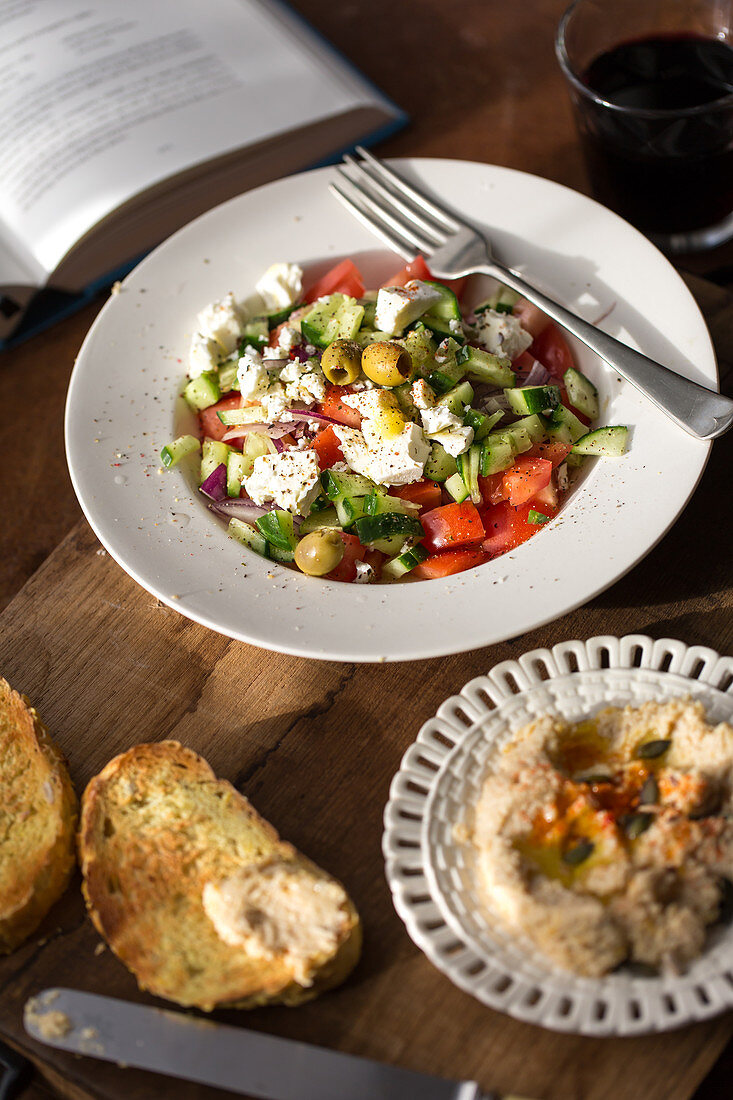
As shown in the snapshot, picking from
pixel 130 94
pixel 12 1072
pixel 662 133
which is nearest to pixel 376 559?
pixel 12 1072

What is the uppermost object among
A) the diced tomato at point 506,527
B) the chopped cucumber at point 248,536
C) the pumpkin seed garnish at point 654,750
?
the chopped cucumber at point 248,536

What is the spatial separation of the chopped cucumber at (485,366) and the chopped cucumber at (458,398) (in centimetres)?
5

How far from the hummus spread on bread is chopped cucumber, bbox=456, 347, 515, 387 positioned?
1.04 m

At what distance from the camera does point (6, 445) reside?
316cm

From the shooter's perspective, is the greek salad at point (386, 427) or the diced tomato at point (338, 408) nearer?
the greek salad at point (386, 427)

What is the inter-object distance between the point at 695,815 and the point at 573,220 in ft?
5.92

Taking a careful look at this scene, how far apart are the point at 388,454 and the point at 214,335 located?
709 mm

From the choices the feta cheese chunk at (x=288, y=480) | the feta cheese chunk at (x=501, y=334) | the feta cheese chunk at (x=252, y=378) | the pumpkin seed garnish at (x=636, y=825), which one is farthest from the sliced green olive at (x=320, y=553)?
the pumpkin seed garnish at (x=636, y=825)

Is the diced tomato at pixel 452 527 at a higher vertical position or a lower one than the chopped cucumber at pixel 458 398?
lower

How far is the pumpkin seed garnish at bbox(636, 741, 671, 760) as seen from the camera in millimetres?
1811

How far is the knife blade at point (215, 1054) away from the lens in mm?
1607

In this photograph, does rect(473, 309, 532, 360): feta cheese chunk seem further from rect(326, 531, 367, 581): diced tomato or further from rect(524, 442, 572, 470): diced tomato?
rect(326, 531, 367, 581): diced tomato

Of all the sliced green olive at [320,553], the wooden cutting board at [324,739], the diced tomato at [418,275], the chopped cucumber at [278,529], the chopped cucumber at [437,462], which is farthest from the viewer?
the diced tomato at [418,275]

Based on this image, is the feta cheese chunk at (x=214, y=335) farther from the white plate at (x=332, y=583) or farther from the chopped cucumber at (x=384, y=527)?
the chopped cucumber at (x=384, y=527)
